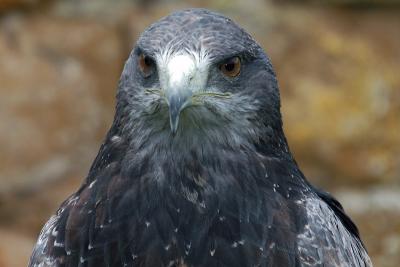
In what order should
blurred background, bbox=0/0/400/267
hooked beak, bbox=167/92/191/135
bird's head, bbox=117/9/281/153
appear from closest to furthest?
hooked beak, bbox=167/92/191/135 < bird's head, bbox=117/9/281/153 < blurred background, bbox=0/0/400/267

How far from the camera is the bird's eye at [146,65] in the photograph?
3.74m

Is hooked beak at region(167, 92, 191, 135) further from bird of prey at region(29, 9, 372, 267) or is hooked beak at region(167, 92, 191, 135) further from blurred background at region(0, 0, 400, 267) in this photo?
blurred background at region(0, 0, 400, 267)

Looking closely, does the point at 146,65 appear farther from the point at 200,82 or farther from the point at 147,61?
the point at 200,82

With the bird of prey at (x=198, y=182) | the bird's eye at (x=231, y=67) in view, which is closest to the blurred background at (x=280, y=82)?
the bird of prey at (x=198, y=182)

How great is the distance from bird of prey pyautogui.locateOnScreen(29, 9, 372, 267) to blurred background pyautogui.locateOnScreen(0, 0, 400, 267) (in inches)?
101

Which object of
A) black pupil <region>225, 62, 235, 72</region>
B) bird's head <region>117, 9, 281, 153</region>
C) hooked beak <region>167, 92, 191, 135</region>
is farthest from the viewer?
black pupil <region>225, 62, 235, 72</region>

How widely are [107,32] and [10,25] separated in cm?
62

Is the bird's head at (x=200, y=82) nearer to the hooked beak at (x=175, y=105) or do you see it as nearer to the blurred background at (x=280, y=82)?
the hooked beak at (x=175, y=105)

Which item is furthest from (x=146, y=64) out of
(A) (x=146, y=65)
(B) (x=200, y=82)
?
(B) (x=200, y=82)

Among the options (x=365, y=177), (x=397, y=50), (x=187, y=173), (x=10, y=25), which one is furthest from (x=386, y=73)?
(x=187, y=173)

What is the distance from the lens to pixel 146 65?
12.4 ft

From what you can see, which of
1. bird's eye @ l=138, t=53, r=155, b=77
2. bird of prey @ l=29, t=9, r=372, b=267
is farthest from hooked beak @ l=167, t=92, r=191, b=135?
bird's eye @ l=138, t=53, r=155, b=77

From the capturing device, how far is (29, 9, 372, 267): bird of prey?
12.3ft

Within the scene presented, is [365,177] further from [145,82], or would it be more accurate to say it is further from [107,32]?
[145,82]
